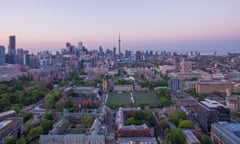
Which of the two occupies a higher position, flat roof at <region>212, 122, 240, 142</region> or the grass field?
the grass field

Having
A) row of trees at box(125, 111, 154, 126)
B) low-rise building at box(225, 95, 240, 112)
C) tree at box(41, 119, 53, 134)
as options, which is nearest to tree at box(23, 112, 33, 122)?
tree at box(41, 119, 53, 134)

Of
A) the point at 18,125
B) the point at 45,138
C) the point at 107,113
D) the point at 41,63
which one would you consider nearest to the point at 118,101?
the point at 107,113

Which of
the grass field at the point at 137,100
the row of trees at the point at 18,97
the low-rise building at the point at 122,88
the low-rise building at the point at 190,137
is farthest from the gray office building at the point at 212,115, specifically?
the low-rise building at the point at 122,88

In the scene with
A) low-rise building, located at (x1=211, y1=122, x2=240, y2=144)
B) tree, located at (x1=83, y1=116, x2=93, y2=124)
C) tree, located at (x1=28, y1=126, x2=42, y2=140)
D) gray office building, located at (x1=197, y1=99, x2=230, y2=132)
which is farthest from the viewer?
tree, located at (x1=83, y1=116, x2=93, y2=124)

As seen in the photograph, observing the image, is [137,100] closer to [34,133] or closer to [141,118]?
[141,118]

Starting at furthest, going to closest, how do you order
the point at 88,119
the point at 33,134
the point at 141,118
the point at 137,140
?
the point at 141,118
the point at 88,119
the point at 33,134
the point at 137,140

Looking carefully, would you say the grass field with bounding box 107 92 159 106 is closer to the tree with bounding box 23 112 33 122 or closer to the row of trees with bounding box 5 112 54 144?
the tree with bounding box 23 112 33 122

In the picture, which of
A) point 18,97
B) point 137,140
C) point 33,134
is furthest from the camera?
point 18,97

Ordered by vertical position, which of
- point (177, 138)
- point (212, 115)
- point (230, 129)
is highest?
point (212, 115)

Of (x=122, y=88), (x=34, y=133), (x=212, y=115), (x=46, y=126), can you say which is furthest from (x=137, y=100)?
(x=34, y=133)

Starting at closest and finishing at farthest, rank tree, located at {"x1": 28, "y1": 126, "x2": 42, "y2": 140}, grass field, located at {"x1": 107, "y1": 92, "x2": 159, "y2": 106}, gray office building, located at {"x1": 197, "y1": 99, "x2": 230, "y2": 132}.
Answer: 1. tree, located at {"x1": 28, "y1": 126, "x2": 42, "y2": 140}
2. gray office building, located at {"x1": 197, "y1": 99, "x2": 230, "y2": 132}
3. grass field, located at {"x1": 107, "y1": 92, "x2": 159, "y2": 106}

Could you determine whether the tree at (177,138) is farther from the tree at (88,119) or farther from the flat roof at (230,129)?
the tree at (88,119)
